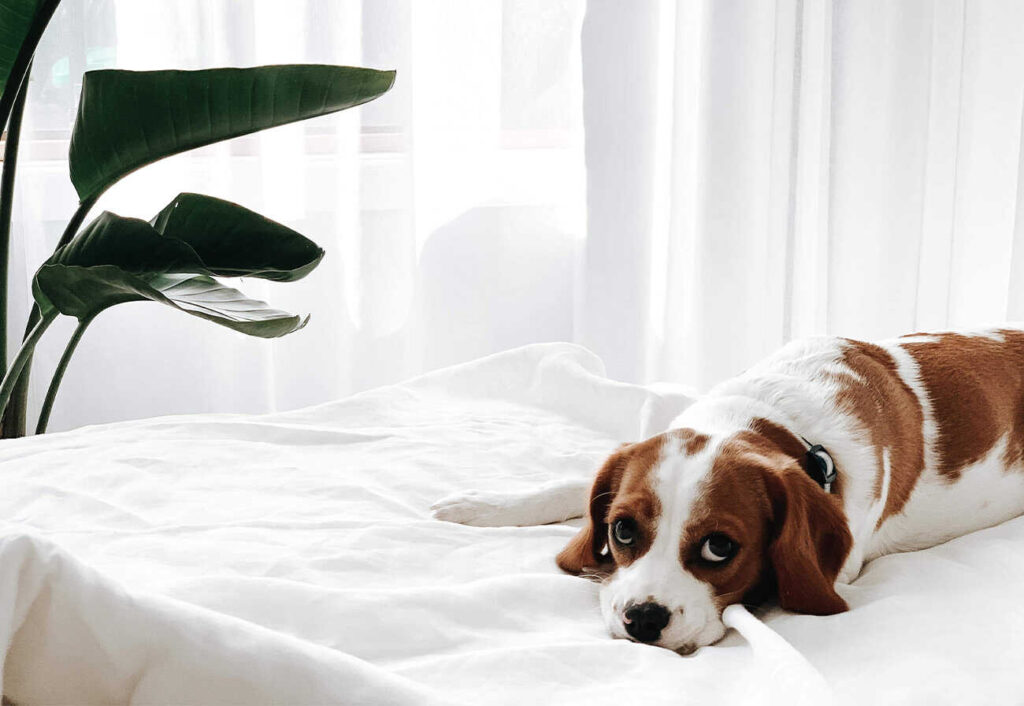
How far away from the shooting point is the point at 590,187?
2.93 m

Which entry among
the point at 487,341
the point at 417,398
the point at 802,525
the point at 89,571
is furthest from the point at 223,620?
the point at 487,341

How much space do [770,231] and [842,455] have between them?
201 cm

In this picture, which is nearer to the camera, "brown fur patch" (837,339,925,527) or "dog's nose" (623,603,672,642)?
"dog's nose" (623,603,672,642)

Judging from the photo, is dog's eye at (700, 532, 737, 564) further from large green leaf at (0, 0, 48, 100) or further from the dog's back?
large green leaf at (0, 0, 48, 100)

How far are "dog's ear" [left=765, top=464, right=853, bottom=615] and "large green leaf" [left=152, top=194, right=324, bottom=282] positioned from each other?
2.77ft

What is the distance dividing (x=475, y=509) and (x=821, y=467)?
38cm

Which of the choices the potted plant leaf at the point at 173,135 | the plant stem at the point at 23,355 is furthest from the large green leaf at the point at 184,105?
the plant stem at the point at 23,355

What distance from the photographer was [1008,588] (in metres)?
0.97

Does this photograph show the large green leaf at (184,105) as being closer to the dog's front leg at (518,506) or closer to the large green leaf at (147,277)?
the large green leaf at (147,277)

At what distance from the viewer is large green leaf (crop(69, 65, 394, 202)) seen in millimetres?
1559

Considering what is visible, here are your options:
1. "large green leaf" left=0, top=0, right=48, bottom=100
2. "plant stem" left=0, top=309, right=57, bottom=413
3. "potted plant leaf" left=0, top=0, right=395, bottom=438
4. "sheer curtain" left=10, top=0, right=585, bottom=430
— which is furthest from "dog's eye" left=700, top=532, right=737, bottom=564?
"sheer curtain" left=10, top=0, right=585, bottom=430

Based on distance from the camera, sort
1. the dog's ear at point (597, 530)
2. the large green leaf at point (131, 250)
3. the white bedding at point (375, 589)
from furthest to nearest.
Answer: the large green leaf at point (131, 250), the dog's ear at point (597, 530), the white bedding at point (375, 589)

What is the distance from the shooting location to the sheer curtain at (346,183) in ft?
8.43

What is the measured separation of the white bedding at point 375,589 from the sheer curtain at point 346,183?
1.23 meters
